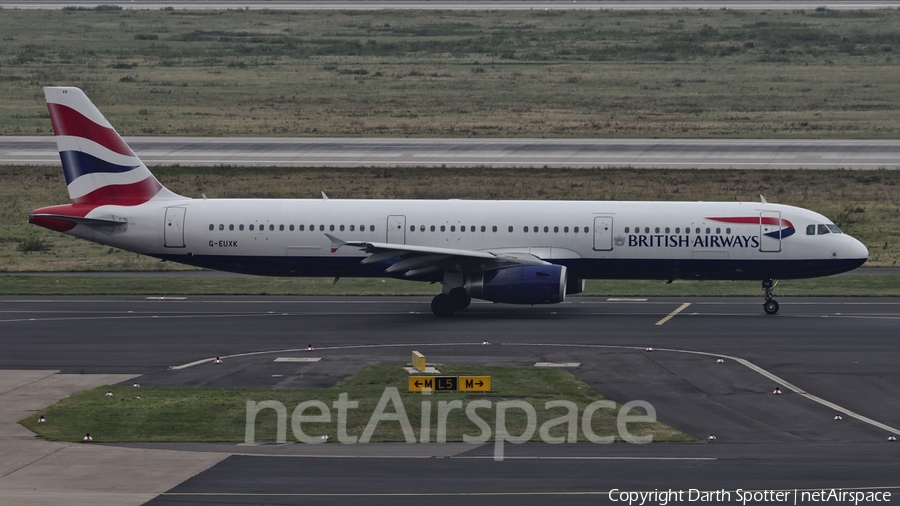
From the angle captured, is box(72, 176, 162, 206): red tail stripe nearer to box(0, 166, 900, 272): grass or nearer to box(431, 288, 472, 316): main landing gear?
box(431, 288, 472, 316): main landing gear

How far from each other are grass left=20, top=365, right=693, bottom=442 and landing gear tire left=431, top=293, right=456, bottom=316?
10.6 metres

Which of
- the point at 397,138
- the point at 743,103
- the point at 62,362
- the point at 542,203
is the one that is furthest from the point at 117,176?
the point at 743,103

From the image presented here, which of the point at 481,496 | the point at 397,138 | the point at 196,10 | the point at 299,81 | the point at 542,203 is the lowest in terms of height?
the point at 481,496

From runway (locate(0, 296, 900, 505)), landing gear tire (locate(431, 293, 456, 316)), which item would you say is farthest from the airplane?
runway (locate(0, 296, 900, 505))

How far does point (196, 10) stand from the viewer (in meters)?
183

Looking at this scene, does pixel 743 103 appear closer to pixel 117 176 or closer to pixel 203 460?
pixel 117 176

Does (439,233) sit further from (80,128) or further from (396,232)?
(80,128)

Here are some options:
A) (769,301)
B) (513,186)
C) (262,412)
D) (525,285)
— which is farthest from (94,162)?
(513,186)

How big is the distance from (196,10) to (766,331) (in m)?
158

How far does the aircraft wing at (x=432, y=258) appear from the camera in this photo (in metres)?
39.1

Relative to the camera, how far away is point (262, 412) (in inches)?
1019

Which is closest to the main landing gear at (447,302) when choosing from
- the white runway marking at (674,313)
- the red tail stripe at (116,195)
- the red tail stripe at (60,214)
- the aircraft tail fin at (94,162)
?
the white runway marking at (674,313)

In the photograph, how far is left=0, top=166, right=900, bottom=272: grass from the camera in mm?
60062

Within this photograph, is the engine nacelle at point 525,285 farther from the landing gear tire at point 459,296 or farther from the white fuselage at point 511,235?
the white fuselage at point 511,235
